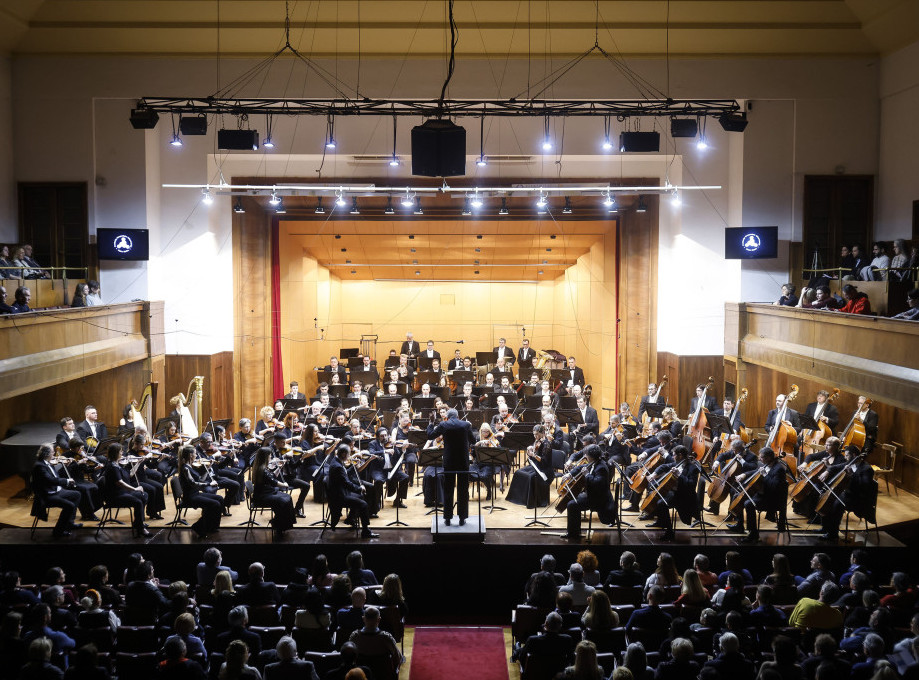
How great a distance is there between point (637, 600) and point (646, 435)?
11.7 ft

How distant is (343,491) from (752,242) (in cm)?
845

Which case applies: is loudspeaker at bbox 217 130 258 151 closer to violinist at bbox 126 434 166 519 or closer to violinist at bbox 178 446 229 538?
violinist at bbox 126 434 166 519

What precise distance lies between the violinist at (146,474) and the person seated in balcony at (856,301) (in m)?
8.57

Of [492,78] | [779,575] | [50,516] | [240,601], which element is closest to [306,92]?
[492,78]

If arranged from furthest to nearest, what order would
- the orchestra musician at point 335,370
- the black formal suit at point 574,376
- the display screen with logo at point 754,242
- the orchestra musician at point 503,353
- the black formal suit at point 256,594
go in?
the orchestra musician at point 503,353, the orchestra musician at point 335,370, the black formal suit at point 574,376, the display screen with logo at point 754,242, the black formal suit at point 256,594

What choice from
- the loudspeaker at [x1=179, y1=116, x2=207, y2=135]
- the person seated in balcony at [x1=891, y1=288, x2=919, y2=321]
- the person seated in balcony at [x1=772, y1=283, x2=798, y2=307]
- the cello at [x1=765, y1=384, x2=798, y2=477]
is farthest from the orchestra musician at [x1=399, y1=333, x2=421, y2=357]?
the person seated in balcony at [x1=891, y1=288, x2=919, y2=321]

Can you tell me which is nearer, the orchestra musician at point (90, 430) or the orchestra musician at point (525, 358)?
the orchestra musician at point (90, 430)

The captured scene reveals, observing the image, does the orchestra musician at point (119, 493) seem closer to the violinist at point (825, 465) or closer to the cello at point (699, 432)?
the cello at point (699, 432)

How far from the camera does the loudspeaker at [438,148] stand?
990cm

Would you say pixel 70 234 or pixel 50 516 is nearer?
pixel 50 516

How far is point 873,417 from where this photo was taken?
33.7 ft

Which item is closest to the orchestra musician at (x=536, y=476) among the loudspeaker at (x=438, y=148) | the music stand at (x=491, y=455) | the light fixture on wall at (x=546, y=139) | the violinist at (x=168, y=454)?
the music stand at (x=491, y=455)

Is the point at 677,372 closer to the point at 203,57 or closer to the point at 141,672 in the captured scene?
the point at 203,57

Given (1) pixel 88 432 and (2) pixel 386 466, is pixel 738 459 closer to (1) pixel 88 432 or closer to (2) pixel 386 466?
(2) pixel 386 466
